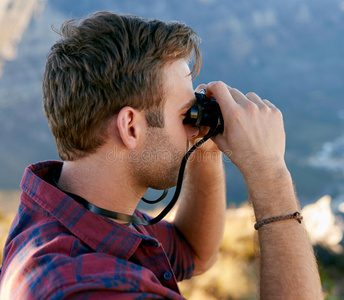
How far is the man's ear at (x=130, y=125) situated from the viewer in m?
1.41

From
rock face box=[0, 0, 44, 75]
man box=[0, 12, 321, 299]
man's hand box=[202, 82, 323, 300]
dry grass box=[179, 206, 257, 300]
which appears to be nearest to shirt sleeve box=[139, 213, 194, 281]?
man box=[0, 12, 321, 299]

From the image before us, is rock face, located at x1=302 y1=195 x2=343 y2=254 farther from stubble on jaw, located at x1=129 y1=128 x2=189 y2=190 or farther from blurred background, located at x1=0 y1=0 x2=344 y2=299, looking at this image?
stubble on jaw, located at x1=129 y1=128 x2=189 y2=190

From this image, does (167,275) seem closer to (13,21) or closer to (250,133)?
(250,133)

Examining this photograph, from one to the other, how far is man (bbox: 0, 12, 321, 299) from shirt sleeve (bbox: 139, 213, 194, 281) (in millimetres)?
236

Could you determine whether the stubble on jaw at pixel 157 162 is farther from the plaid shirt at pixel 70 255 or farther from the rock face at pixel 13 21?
the rock face at pixel 13 21

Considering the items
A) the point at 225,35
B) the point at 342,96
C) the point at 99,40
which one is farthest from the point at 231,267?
the point at 225,35

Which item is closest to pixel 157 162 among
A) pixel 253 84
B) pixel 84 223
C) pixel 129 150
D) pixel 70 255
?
pixel 129 150

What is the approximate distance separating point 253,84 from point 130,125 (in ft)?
40.0

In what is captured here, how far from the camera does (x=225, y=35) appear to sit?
16.4 m

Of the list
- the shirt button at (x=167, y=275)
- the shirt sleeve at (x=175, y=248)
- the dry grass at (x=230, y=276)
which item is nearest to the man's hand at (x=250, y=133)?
the shirt button at (x=167, y=275)

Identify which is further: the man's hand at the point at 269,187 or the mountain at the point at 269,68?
the mountain at the point at 269,68

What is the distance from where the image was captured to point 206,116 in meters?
1.59

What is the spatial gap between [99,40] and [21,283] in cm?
90

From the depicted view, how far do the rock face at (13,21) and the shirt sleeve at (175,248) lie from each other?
37.3 ft
